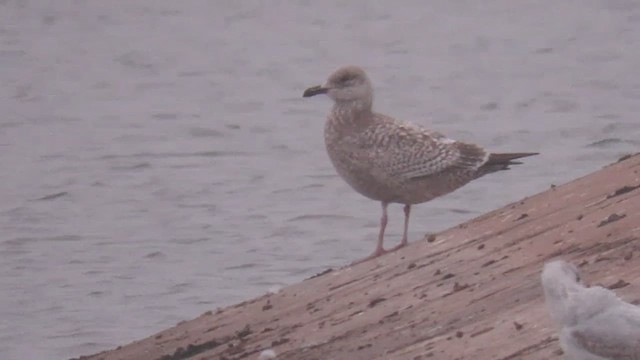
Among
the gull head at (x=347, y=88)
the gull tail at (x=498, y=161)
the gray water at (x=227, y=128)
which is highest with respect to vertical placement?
the gull head at (x=347, y=88)

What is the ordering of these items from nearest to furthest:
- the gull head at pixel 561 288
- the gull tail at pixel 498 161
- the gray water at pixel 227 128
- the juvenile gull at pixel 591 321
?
the juvenile gull at pixel 591 321
the gull head at pixel 561 288
the gull tail at pixel 498 161
the gray water at pixel 227 128

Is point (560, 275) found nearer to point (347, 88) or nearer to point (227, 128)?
point (347, 88)

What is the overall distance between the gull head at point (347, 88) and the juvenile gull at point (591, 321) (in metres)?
4.05

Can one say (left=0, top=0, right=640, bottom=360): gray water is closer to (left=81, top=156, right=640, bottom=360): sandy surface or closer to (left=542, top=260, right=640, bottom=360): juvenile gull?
(left=81, top=156, right=640, bottom=360): sandy surface

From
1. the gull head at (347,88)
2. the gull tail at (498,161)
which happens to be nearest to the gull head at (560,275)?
the gull tail at (498,161)

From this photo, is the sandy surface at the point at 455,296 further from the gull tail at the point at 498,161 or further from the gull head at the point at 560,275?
the gull tail at the point at 498,161

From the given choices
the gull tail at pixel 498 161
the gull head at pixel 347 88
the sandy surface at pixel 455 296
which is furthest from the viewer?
the gull head at pixel 347 88

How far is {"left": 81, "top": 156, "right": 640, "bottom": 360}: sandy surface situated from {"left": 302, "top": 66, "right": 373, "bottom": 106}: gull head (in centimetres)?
116

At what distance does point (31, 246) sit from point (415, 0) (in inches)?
410

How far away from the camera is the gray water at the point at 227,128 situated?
14.7 metres

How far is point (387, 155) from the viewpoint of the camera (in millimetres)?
10414

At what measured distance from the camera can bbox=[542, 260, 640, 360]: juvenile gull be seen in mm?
6434

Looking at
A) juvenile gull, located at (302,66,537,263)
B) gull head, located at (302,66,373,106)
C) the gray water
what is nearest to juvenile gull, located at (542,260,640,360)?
juvenile gull, located at (302,66,537,263)

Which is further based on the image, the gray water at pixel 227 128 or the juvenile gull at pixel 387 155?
the gray water at pixel 227 128
